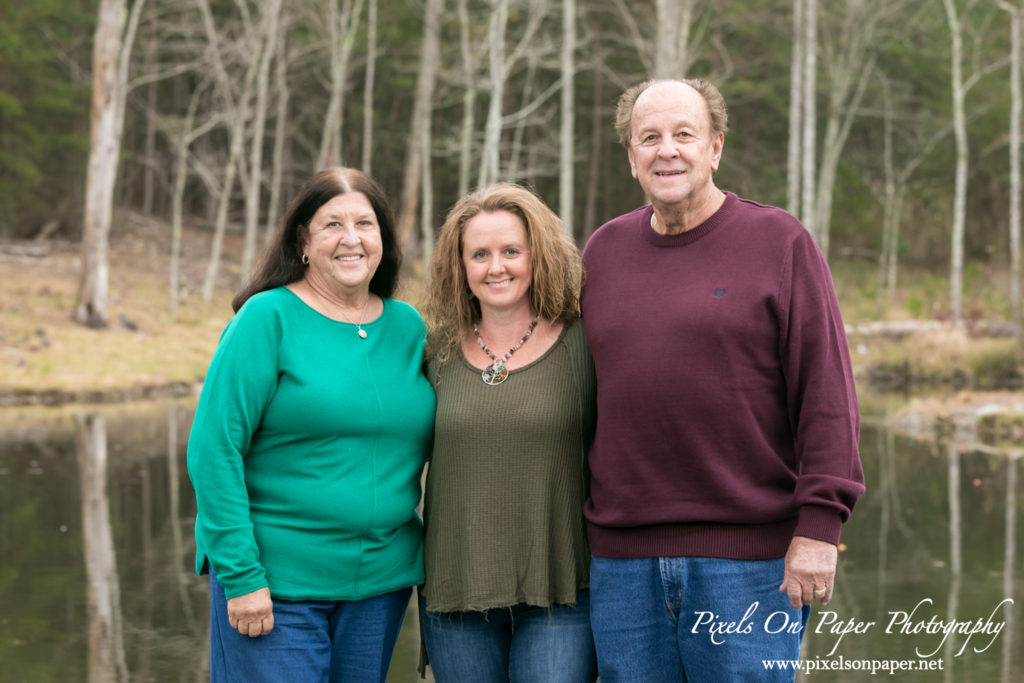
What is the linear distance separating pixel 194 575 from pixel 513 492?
4417 mm

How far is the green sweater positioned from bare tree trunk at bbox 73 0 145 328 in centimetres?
1961

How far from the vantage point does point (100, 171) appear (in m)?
21.8

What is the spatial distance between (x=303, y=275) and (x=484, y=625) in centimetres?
128

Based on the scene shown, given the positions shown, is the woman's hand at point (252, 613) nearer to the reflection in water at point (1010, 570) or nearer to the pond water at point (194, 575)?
the pond water at point (194, 575)

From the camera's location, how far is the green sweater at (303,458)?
10.2 ft

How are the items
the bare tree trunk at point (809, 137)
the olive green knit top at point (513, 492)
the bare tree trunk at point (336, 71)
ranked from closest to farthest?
the olive green knit top at point (513, 492), the bare tree trunk at point (809, 137), the bare tree trunk at point (336, 71)

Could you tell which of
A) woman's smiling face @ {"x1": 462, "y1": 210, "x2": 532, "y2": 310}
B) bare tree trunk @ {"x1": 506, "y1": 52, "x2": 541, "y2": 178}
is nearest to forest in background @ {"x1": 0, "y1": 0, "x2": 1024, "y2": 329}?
bare tree trunk @ {"x1": 506, "y1": 52, "x2": 541, "y2": 178}

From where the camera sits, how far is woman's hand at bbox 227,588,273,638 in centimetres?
308

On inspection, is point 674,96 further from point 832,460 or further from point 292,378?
point 292,378

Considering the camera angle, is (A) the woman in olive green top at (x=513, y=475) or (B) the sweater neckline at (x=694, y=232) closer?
(B) the sweater neckline at (x=694, y=232)

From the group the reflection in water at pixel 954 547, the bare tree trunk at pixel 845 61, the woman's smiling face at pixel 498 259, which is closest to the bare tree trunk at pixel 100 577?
the woman's smiling face at pixel 498 259

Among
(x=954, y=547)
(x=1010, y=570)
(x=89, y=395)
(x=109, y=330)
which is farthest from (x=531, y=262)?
(x=109, y=330)

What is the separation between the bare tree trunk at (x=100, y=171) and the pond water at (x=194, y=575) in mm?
10362

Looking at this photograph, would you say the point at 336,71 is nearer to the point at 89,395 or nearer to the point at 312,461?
the point at 89,395
